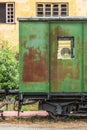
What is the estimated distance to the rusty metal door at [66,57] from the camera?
1678 centimetres

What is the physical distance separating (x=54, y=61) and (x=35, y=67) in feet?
1.97

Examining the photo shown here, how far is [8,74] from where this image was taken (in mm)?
22266

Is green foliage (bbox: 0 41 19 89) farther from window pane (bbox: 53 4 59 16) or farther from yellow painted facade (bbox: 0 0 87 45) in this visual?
window pane (bbox: 53 4 59 16)

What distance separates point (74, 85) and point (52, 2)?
17.0m

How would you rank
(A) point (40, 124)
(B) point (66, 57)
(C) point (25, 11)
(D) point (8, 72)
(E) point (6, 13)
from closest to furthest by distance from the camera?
(A) point (40, 124)
(B) point (66, 57)
(D) point (8, 72)
(E) point (6, 13)
(C) point (25, 11)

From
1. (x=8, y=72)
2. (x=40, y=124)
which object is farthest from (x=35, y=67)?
(x=8, y=72)

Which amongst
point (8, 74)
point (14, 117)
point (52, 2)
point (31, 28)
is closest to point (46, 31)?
point (31, 28)

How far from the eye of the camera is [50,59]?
1684 centimetres

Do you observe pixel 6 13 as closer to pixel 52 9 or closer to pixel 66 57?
pixel 52 9

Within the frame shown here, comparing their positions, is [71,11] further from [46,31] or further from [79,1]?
[46,31]

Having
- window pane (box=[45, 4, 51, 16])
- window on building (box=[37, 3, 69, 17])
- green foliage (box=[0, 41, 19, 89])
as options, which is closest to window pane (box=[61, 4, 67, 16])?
window on building (box=[37, 3, 69, 17])

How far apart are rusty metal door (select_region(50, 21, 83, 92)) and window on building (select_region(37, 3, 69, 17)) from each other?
16285 mm

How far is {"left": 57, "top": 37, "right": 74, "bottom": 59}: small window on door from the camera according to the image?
55.6 feet

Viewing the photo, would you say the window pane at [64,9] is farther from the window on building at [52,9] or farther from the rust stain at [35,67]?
the rust stain at [35,67]
